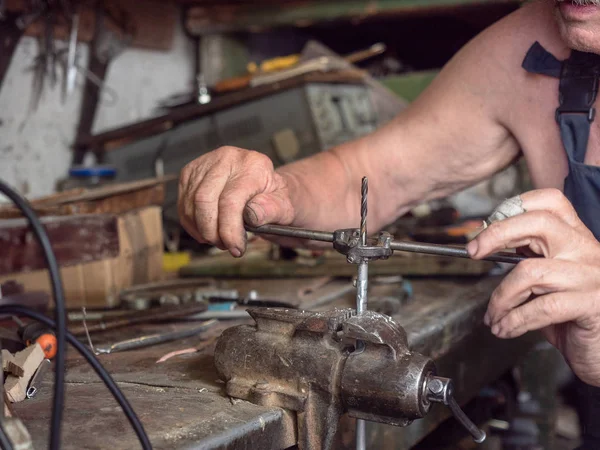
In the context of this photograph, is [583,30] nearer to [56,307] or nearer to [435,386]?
[435,386]

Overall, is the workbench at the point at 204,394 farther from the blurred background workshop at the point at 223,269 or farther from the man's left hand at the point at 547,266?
the man's left hand at the point at 547,266

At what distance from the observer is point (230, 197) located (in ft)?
4.86

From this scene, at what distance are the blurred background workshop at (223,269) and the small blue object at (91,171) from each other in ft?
0.05

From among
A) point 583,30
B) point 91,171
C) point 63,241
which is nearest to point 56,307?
point 583,30

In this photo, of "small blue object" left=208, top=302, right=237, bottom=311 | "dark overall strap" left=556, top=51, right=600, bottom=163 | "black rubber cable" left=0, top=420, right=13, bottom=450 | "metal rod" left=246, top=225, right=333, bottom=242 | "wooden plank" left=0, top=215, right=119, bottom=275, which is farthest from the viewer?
"wooden plank" left=0, top=215, right=119, bottom=275

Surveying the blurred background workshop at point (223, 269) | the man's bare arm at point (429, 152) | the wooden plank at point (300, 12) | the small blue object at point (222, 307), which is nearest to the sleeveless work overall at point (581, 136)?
the man's bare arm at point (429, 152)

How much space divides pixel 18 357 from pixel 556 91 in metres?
1.26

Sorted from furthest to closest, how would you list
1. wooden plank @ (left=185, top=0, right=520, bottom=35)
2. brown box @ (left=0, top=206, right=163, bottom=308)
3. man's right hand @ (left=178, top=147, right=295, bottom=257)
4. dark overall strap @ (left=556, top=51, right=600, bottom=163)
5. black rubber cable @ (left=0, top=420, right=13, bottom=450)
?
wooden plank @ (left=185, top=0, right=520, bottom=35)
brown box @ (left=0, top=206, right=163, bottom=308)
dark overall strap @ (left=556, top=51, right=600, bottom=163)
man's right hand @ (left=178, top=147, right=295, bottom=257)
black rubber cable @ (left=0, top=420, right=13, bottom=450)

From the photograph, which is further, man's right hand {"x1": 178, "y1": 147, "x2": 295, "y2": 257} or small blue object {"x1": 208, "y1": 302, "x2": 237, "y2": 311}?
small blue object {"x1": 208, "y1": 302, "x2": 237, "y2": 311}

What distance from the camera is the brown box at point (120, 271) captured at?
1.99 m

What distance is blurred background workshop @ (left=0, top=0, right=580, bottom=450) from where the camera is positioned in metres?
1.09

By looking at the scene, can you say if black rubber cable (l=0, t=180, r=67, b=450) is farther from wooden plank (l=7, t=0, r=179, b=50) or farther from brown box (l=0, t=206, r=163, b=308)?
wooden plank (l=7, t=0, r=179, b=50)

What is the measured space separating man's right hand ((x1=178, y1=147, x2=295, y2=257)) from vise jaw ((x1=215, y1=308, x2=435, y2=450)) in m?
0.32

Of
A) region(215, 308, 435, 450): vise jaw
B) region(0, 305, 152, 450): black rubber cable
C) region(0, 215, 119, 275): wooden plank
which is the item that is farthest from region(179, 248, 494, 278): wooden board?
region(0, 305, 152, 450): black rubber cable
